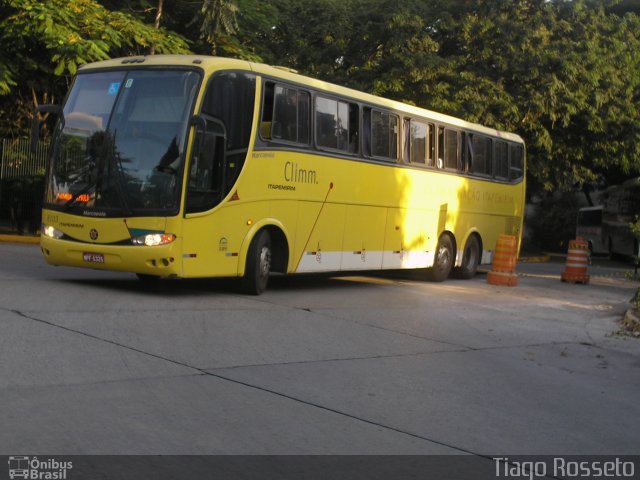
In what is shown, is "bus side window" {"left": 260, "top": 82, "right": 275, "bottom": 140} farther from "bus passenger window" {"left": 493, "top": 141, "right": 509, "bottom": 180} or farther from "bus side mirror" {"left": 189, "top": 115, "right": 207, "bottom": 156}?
"bus passenger window" {"left": 493, "top": 141, "right": 509, "bottom": 180}

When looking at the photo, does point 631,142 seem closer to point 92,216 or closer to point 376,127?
point 376,127

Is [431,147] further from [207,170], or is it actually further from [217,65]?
[207,170]

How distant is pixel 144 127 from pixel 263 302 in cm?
308

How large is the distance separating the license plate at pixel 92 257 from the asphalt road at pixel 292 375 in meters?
0.44

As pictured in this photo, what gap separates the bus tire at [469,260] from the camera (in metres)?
23.4

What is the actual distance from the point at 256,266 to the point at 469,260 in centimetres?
1002

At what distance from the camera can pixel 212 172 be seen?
13898mm

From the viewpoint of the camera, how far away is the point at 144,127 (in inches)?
534

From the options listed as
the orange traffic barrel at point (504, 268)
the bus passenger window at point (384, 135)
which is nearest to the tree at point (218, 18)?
the bus passenger window at point (384, 135)

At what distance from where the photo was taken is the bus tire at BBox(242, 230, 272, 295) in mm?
14773

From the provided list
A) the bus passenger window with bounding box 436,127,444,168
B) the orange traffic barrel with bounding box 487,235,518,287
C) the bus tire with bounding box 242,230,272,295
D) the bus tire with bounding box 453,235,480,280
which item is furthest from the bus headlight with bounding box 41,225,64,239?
the bus tire with bounding box 453,235,480,280
